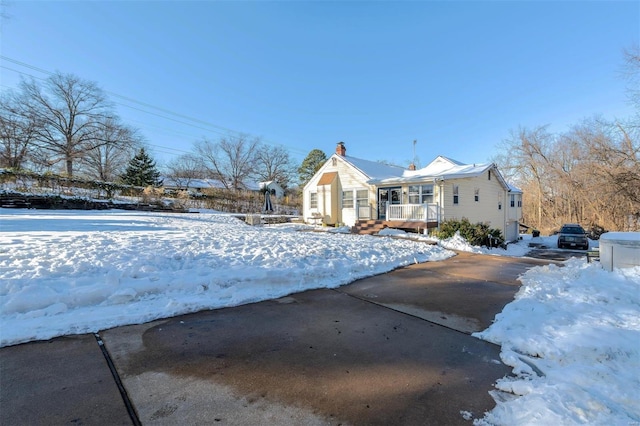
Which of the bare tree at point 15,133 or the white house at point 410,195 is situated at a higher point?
the bare tree at point 15,133

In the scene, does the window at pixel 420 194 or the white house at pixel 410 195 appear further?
the window at pixel 420 194

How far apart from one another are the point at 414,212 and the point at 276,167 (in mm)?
37644

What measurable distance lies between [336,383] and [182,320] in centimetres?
251

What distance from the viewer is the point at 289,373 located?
284cm

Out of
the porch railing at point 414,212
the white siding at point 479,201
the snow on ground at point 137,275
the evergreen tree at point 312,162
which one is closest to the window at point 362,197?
the porch railing at point 414,212

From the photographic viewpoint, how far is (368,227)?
60.6 ft

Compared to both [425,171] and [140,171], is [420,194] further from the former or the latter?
[140,171]

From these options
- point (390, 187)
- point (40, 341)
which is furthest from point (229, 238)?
point (390, 187)

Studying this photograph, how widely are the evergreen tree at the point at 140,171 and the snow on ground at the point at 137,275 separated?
107ft

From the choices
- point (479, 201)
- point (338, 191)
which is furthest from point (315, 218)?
point (479, 201)

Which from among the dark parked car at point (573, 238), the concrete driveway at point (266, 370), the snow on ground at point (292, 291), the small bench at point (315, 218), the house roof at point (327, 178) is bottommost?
the dark parked car at point (573, 238)

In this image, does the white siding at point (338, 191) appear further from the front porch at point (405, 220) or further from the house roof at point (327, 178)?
the front porch at point (405, 220)

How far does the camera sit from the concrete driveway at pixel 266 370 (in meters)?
2.25

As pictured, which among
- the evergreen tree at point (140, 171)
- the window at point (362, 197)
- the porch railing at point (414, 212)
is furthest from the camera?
the evergreen tree at point (140, 171)
